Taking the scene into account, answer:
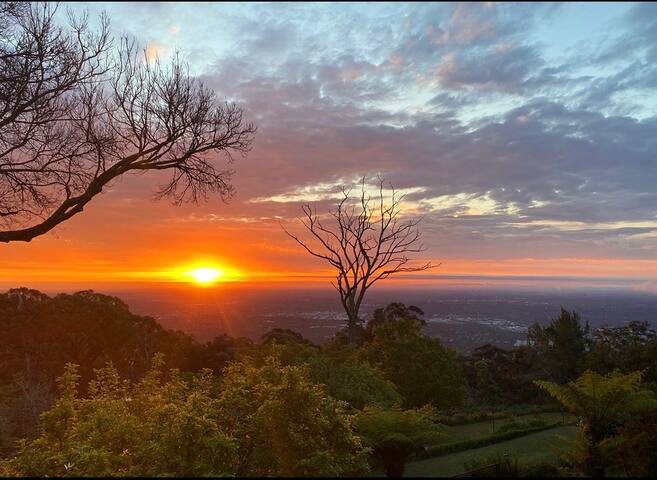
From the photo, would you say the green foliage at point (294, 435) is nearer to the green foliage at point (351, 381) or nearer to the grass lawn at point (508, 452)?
the grass lawn at point (508, 452)

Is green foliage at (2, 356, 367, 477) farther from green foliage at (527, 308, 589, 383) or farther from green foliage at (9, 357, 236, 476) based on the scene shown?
green foliage at (527, 308, 589, 383)

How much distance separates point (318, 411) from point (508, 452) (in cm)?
790

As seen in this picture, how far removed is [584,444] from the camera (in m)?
6.54

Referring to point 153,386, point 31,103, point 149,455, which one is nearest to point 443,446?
point 153,386

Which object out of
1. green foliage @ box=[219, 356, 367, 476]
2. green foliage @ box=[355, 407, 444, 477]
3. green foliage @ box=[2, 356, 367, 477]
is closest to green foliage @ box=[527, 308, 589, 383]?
green foliage @ box=[355, 407, 444, 477]

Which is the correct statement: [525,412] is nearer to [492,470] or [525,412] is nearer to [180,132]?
[492,470]

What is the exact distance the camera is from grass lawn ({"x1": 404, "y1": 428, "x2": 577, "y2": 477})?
10875 mm

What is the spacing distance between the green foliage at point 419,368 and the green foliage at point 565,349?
15749mm

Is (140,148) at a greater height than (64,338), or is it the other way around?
(140,148)

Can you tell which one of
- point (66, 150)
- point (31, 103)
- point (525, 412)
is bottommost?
point (525, 412)

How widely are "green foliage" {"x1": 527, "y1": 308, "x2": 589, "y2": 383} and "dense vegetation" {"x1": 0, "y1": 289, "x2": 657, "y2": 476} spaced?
9cm

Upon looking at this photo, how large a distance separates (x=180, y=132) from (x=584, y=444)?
881 cm

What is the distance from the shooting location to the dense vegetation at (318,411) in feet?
18.1

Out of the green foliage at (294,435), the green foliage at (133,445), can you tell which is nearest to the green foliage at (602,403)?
the green foliage at (294,435)
